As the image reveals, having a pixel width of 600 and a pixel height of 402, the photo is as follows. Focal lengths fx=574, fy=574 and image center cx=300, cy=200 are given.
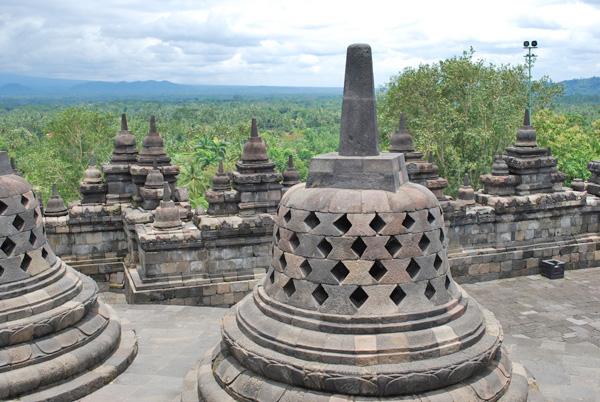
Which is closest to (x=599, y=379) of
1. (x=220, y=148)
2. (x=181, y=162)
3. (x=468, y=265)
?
(x=468, y=265)

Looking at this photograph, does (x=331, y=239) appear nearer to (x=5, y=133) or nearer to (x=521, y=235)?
(x=521, y=235)

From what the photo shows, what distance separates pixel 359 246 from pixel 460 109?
93.9 feet

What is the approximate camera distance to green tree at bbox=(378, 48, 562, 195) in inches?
1213

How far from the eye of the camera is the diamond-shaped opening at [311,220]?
5668mm

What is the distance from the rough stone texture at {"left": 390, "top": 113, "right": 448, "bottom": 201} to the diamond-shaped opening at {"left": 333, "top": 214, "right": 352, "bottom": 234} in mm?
10514

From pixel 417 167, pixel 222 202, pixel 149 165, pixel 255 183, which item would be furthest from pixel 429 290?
pixel 149 165

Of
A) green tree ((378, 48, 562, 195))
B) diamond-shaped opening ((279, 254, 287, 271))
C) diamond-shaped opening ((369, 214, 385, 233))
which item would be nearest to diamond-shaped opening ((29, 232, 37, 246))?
diamond-shaped opening ((279, 254, 287, 271))

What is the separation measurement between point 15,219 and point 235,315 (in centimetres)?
336

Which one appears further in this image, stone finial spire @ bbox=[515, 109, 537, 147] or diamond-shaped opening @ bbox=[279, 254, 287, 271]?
stone finial spire @ bbox=[515, 109, 537, 147]

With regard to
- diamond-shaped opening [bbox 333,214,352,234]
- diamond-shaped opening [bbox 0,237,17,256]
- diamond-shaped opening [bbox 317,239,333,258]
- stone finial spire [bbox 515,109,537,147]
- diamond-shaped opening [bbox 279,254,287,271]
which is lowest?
diamond-shaped opening [bbox 0,237,17,256]

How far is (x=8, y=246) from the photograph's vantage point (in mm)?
7383

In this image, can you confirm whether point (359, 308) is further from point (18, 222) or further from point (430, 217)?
point (18, 222)

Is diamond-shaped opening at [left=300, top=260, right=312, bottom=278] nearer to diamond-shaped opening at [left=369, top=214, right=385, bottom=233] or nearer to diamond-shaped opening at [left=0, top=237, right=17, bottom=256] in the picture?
diamond-shaped opening at [left=369, top=214, right=385, bottom=233]

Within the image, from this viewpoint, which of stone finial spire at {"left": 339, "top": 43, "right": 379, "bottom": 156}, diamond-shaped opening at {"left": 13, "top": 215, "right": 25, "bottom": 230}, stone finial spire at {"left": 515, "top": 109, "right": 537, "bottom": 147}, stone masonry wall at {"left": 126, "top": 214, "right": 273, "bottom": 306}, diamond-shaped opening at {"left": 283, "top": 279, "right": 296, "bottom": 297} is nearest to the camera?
diamond-shaped opening at {"left": 283, "top": 279, "right": 296, "bottom": 297}
